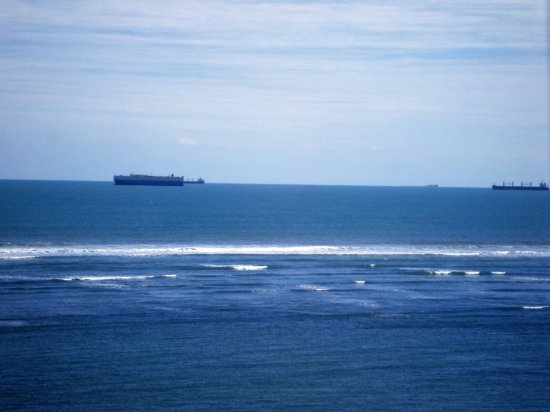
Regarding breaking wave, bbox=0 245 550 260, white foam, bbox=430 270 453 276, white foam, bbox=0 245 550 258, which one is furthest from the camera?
white foam, bbox=0 245 550 258

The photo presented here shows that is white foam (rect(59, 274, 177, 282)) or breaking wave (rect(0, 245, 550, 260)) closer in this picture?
white foam (rect(59, 274, 177, 282))

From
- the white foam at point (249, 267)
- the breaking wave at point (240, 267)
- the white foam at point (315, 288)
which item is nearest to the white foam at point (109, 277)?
the breaking wave at point (240, 267)

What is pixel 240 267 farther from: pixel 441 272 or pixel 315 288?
pixel 441 272

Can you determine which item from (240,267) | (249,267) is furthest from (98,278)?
(249,267)

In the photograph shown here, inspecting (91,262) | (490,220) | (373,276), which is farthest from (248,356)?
(490,220)

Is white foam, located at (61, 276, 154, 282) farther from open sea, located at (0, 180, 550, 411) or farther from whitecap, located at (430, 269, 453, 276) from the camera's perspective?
whitecap, located at (430, 269, 453, 276)

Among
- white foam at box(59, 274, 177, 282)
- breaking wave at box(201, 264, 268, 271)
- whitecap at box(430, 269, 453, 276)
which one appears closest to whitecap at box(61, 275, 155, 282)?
white foam at box(59, 274, 177, 282)
